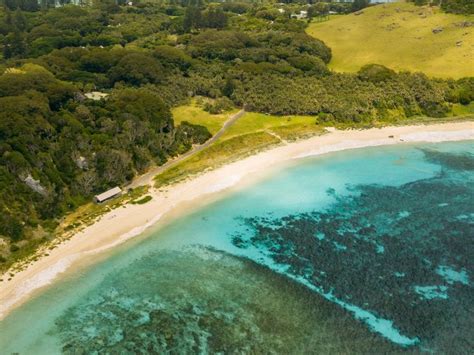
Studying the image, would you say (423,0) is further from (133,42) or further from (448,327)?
(448,327)

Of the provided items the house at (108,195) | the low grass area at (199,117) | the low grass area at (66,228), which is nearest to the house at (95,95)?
the low grass area at (199,117)

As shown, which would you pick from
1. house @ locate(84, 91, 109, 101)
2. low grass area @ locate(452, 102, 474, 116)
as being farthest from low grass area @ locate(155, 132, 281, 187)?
low grass area @ locate(452, 102, 474, 116)

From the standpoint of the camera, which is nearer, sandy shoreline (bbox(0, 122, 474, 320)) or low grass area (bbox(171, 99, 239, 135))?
sandy shoreline (bbox(0, 122, 474, 320))

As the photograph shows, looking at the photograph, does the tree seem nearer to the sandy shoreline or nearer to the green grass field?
the sandy shoreline

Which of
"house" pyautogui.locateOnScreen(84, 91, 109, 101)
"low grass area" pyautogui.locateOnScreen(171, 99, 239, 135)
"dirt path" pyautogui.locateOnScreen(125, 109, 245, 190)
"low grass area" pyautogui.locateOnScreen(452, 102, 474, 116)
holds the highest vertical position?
"house" pyautogui.locateOnScreen(84, 91, 109, 101)

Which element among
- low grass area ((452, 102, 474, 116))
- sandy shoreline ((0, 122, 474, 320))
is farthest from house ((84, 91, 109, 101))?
low grass area ((452, 102, 474, 116))

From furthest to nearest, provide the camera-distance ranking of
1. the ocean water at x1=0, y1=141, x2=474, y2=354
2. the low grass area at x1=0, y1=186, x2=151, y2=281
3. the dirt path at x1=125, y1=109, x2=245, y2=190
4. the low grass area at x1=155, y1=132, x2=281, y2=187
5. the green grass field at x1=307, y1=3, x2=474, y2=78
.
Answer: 1. the green grass field at x1=307, y1=3, x2=474, y2=78
2. the low grass area at x1=155, y1=132, x2=281, y2=187
3. the dirt path at x1=125, y1=109, x2=245, y2=190
4. the low grass area at x1=0, y1=186, x2=151, y2=281
5. the ocean water at x1=0, y1=141, x2=474, y2=354

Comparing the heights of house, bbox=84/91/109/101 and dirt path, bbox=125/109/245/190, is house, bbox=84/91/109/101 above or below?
above

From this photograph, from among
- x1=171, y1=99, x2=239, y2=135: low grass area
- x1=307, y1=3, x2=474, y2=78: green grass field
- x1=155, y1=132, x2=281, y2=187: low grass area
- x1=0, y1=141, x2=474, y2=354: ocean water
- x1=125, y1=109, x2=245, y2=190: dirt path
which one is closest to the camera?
x1=0, y1=141, x2=474, y2=354: ocean water
